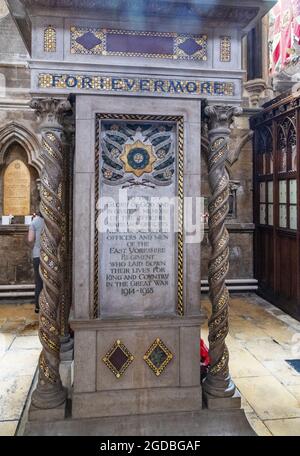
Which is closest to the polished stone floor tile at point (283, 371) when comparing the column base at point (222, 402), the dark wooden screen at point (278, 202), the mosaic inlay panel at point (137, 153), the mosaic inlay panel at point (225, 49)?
the column base at point (222, 402)

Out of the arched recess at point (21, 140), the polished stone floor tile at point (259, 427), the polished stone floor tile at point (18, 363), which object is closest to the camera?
the polished stone floor tile at point (259, 427)

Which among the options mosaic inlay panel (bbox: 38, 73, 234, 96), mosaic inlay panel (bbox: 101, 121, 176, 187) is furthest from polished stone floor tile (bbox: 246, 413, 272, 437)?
mosaic inlay panel (bbox: 38, 73, 234, 96)

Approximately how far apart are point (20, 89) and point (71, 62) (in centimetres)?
456

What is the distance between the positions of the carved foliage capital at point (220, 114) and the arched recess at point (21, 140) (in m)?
4.47

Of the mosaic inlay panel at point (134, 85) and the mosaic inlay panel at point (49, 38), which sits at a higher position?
the mosaic inlay panel at point (49, 38)

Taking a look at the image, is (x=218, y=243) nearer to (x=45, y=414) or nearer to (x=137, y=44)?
(x=137, y=44)

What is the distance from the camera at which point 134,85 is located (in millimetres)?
2871

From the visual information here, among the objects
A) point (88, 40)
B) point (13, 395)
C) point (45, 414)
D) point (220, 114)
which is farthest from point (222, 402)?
point (88, 40)

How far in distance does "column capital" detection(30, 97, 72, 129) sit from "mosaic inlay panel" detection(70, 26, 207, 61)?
15.8 inches

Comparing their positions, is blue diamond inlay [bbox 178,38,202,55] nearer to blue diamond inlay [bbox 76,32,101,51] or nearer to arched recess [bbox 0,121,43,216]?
blue diamond inlay [bbox 76,32,101,51]

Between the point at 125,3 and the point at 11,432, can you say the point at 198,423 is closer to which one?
the point at 11,432

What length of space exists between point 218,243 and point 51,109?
165 centimetres

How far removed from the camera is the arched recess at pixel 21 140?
6711 mm

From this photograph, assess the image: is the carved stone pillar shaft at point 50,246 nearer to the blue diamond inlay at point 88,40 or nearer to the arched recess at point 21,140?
the blue diamond inlay at point 88,40
